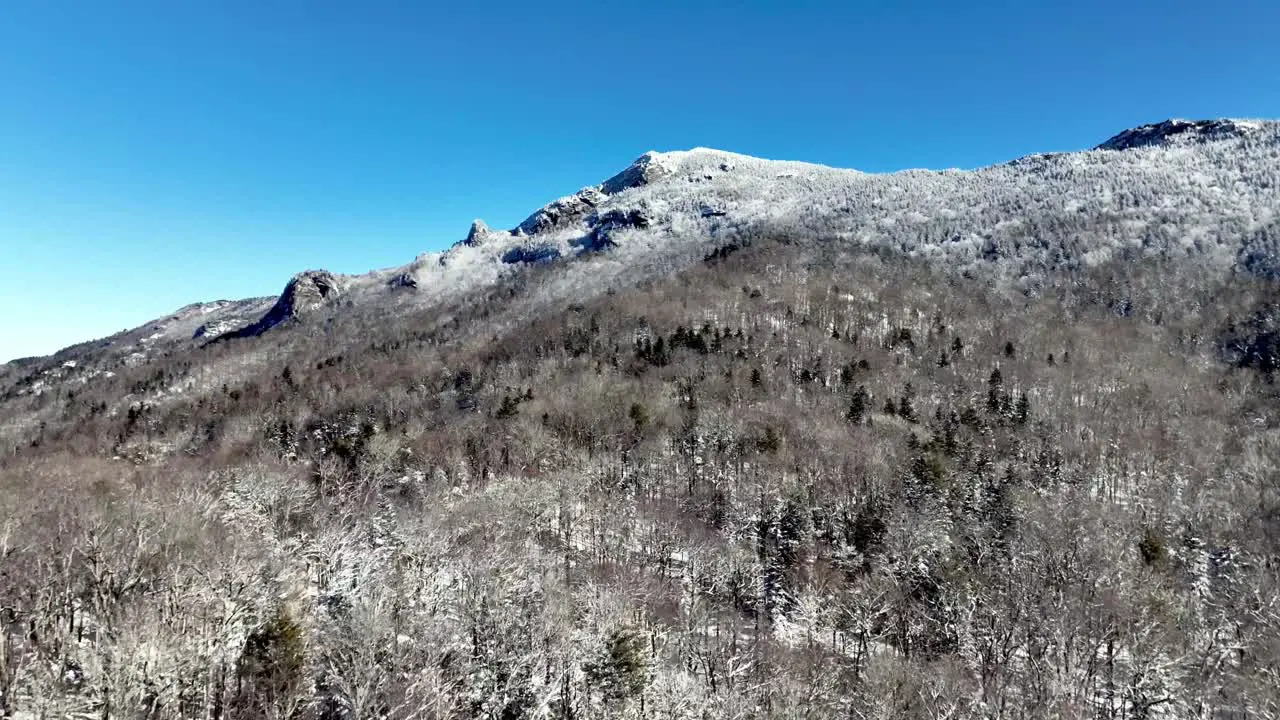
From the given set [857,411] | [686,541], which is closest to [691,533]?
[686,541]

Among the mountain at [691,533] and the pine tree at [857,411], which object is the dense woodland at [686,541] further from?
the pine tree at [857,411]

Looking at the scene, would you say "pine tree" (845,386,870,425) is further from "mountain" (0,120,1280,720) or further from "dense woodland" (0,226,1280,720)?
"dense woodland" (0,226,1280,720)

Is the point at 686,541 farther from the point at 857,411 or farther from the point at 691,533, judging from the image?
the point at 857,411

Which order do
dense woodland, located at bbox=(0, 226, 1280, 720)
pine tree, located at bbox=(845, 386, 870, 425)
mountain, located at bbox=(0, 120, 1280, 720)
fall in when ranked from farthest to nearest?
pine tree, located at bbox=(845, 386, 870, 425) → mountain, located at bbox=(0, 120, 1280, 720) → dense woodland, located at bbox=(0, 226, 1280, 720)

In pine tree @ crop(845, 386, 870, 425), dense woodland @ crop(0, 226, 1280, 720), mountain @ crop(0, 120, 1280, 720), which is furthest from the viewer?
pine tree @ crop(845, 386, 870, 425)

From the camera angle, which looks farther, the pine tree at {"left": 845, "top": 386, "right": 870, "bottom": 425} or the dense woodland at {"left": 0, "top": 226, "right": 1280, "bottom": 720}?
the pine tree at {"left": 845, "top": 386, "right": 870, "bottom": 425}

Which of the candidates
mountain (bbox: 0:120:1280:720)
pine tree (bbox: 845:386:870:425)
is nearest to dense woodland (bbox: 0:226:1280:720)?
mountain (bbox: 0:120:1280:720)

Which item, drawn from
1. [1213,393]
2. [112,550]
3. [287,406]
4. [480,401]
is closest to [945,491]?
[112,550]
